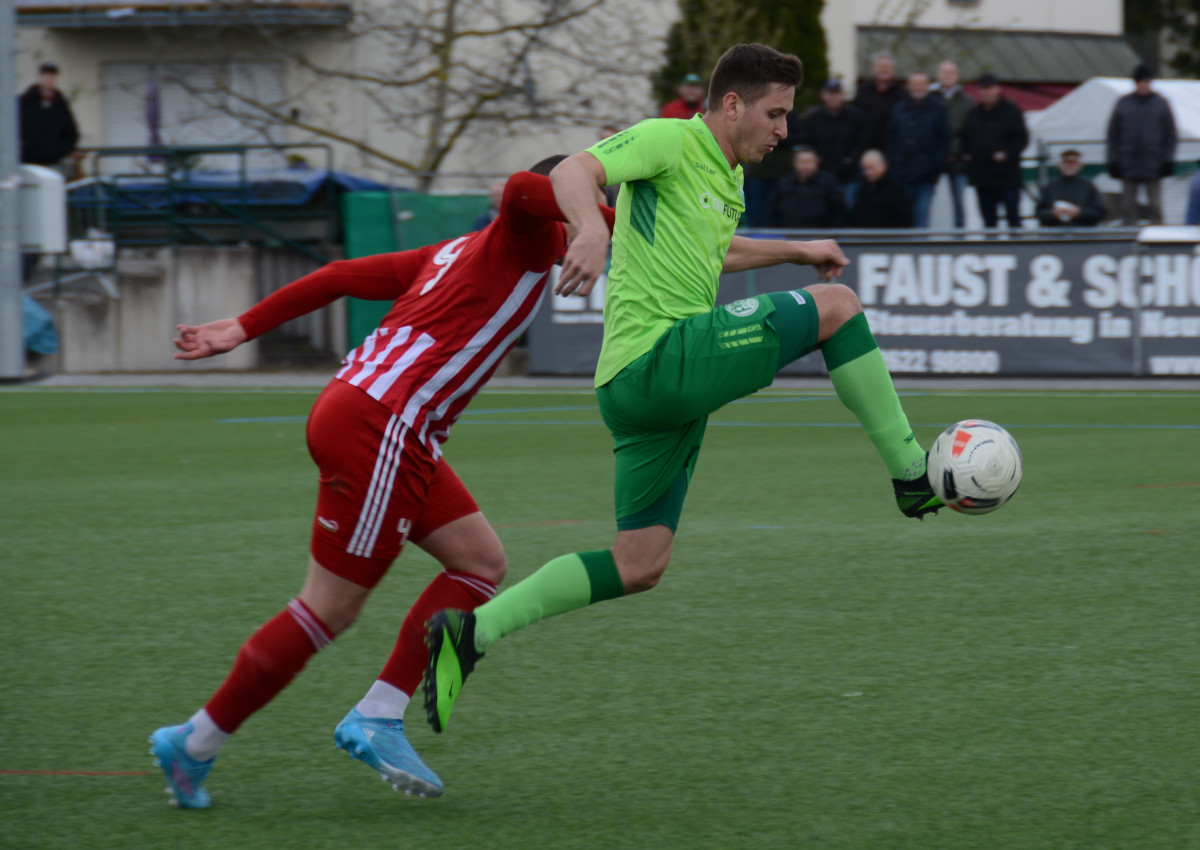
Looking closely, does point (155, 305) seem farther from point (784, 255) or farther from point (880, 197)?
point (784, 255)

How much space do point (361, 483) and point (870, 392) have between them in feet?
4.50

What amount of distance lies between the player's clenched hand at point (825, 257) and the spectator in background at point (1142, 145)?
12946mm

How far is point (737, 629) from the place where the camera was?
579 centimetres

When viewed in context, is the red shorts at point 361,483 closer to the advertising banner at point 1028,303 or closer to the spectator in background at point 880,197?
the advertising banner at point 1028,303

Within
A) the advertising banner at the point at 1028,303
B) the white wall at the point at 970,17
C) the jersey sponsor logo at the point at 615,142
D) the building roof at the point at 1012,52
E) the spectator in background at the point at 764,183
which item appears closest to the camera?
the jersey sponsor logo at the point at 615,142

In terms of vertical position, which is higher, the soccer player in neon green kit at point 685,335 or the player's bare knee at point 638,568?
the soccer player in neon green kit at point 685,335

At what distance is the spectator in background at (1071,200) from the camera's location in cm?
1634

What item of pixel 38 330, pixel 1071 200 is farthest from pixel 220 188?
pixel 1071 200

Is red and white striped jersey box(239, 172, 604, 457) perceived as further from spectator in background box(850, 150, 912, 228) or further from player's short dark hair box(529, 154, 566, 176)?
spectator in background box(850, 150, 912, 228)

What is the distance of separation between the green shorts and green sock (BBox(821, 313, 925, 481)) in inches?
3.6

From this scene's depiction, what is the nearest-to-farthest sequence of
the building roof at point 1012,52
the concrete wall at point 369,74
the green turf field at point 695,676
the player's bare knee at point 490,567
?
the green turf field at point 695,676 → the player's bare knee at point 490,567 → the concrete wall at point 369,74 → the building roof at point 1012,52

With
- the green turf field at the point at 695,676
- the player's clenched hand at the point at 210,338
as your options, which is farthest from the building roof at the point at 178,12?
the player's clenched hand at the point at 210,338

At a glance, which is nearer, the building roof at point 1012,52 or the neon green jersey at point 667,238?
the neon green jersey at point 667,238

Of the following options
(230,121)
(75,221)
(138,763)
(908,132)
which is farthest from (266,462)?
(230,121)
